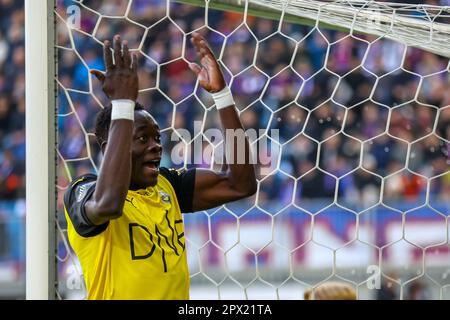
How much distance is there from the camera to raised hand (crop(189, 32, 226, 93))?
175cm

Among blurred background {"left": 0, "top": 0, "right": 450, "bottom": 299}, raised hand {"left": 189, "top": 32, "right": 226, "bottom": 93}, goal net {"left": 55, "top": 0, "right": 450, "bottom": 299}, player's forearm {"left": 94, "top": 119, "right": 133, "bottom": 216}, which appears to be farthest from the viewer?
blurred background {"left": 0, "top": 0, "right": 450, "bottom": 299}

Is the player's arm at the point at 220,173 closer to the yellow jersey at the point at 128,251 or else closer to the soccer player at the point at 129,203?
the soccer player at the point at 129,203

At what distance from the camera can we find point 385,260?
138 inches

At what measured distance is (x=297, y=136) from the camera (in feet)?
11.0

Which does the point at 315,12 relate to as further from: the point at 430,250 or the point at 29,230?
the point at 430,250

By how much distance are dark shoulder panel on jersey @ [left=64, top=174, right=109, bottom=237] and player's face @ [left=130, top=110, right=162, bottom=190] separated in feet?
0.32

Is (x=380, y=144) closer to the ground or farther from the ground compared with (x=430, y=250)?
farther from the ground

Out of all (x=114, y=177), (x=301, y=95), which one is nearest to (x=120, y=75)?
(x=114, y=177)

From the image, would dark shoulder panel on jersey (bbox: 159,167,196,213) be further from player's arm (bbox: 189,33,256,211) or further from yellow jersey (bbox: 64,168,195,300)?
yellow jersey (bbox: 64,168,195,300)

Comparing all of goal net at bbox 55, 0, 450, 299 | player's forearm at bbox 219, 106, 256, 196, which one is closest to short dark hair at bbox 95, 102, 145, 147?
player's forearm at bbox 219, 106, 256, 196

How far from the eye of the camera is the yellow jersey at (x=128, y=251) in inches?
62.0

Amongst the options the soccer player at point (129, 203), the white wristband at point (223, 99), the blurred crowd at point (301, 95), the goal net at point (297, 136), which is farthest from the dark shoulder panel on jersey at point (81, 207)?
the blurred crowd at point (301, 95)
